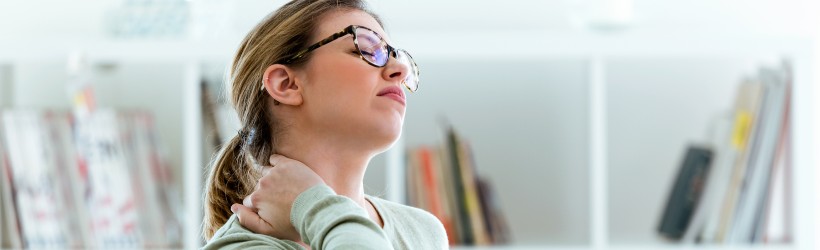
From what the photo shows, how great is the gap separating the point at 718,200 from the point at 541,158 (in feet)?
1.64

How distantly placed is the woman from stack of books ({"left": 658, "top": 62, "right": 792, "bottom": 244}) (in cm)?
160

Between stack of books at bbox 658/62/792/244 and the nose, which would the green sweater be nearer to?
the nose

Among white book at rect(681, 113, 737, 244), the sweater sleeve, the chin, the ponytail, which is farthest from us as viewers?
white book at rect(681, 113, 737, 244)

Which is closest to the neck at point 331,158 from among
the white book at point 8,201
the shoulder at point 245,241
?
the shoulder at point 245,241

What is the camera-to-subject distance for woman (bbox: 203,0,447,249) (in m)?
1.33

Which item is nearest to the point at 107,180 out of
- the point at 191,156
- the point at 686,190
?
the point at 191,156

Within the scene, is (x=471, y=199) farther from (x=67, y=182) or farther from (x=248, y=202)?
(x=248, y=202)

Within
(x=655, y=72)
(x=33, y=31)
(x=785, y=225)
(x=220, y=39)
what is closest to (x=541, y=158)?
(x=655, y=72)

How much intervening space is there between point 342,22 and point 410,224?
9.7 inches

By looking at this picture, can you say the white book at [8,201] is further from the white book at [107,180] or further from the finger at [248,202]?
the finger at [248,202]

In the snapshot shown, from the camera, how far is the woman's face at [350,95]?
137cm

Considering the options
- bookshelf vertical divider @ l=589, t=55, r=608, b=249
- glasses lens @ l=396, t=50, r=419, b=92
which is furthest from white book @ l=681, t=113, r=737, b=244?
glasses lens @ l=396, t=50, r=419, b=92

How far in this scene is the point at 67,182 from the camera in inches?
114

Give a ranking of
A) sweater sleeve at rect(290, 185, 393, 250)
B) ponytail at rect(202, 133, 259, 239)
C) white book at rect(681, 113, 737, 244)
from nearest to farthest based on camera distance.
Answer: sweater sleeve at rect(290, 185, 393, 250), ponytail at rect(202, 133, 259, 239), white book at rect(681, 113, 737, 244)
